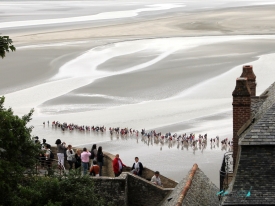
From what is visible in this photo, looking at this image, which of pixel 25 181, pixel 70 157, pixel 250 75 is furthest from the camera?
pixel 70 157

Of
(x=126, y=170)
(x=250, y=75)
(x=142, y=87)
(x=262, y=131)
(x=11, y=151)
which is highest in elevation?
(x=142, y=87)

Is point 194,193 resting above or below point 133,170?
below

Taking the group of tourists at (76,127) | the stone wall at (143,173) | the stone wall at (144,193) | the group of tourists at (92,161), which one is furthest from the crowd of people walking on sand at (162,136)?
the stone wall at (144,193)

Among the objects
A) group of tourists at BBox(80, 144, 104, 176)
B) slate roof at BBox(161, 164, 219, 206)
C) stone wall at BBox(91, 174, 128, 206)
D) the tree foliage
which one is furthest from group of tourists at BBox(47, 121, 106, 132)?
the tree foliage

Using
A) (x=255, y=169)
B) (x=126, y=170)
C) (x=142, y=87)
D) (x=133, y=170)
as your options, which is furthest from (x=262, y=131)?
(x=142, y=87)

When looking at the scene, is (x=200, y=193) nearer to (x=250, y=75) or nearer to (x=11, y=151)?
(x=250, y=75)

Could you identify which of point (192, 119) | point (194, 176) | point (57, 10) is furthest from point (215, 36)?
point (194, 176)

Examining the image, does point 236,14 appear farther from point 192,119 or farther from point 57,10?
point 192,119

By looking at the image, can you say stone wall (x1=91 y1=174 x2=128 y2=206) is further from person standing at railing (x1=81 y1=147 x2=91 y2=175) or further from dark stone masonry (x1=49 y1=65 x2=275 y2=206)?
person standing at railing (x1=81 y1=147 x2=91 y2=175)

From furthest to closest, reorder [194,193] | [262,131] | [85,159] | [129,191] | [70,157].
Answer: [70,157] < [85,159] < [129,191] < [194,193] < [262,131]

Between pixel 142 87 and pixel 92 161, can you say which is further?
pixel 142 87
